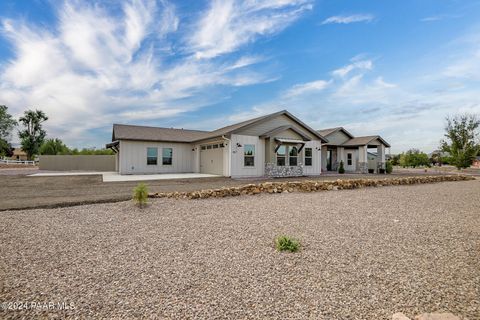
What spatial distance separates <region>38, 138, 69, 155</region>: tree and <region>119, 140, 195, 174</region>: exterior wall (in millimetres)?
30817

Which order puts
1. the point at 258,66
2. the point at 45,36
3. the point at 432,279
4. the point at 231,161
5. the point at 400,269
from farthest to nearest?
the point at 258,66 → the point at 231,161 → the point at 45,36 → the point at 400,269 → the point at 432,279

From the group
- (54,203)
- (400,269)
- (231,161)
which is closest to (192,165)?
(231,161)

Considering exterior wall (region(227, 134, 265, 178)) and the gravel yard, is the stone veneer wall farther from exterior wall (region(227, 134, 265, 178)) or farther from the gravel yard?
the gravel yard

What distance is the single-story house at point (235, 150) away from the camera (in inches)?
623

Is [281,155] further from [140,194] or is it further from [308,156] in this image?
[140,194]

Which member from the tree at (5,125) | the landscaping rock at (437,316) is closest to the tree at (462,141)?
the landscaping rock at (437,316)

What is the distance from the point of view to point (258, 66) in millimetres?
16375

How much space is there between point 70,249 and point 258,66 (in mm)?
15508

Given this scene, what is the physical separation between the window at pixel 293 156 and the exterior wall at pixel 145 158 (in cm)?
845

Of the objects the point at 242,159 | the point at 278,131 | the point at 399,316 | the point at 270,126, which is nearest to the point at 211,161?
the point at 242,159

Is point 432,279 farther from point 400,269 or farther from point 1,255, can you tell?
point 1,255

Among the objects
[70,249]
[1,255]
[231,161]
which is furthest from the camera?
[231,161]

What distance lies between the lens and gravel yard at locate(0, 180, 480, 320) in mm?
2299

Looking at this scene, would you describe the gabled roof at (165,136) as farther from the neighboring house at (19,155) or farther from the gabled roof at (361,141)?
the neighboring house at (19,155)
